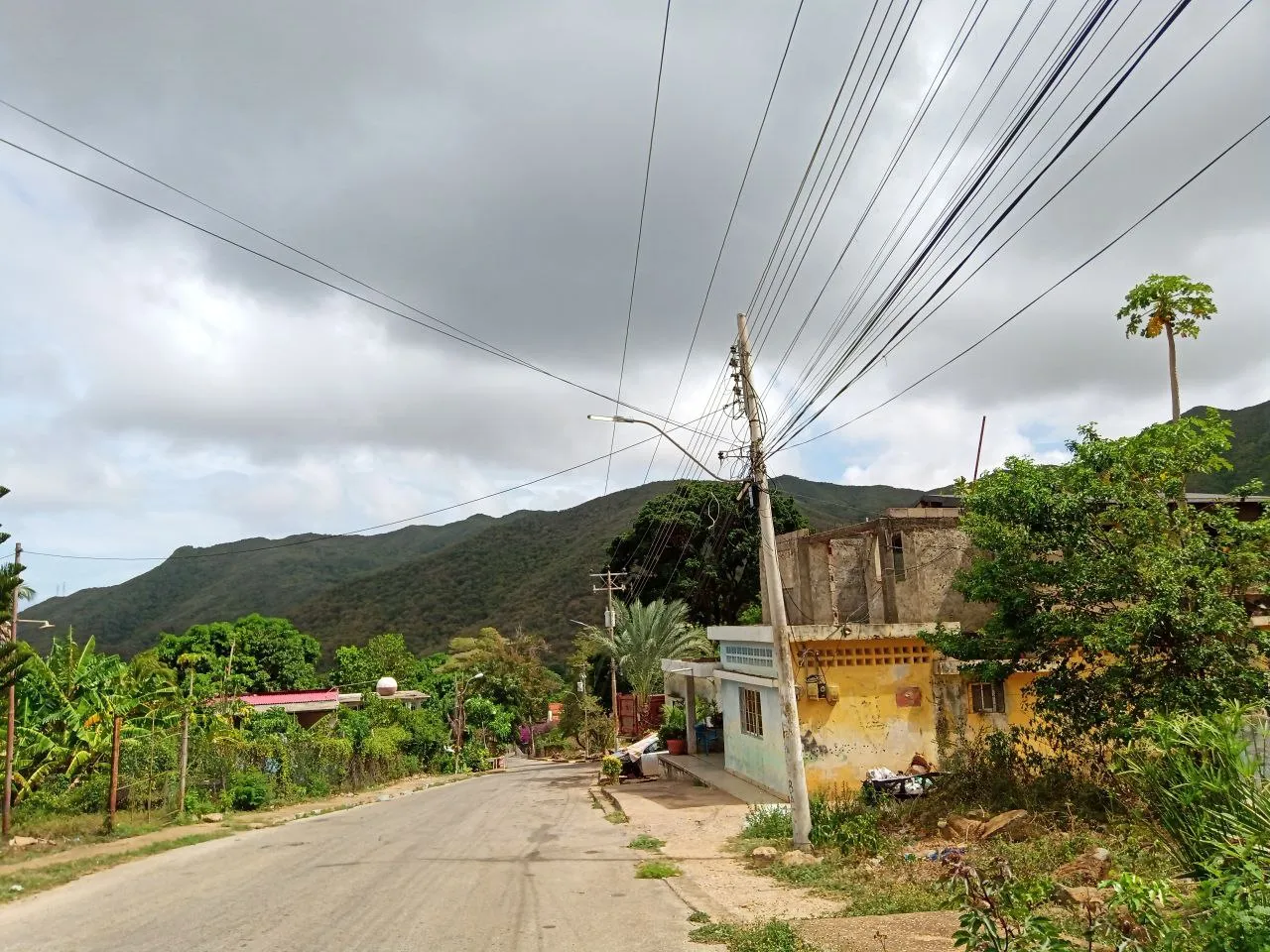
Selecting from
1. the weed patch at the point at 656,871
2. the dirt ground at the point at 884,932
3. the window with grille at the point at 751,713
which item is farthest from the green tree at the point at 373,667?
the dirt ground at the point at 884,932

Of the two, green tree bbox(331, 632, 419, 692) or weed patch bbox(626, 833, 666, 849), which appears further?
green tree bbox(331, 632, 419, 692)

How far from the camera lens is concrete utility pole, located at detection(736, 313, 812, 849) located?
13047 millimetres

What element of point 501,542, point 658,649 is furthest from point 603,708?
point 501,542

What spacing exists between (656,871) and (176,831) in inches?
478

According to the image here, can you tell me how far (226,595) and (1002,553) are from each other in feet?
440

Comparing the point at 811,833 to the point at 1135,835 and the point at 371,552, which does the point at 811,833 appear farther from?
the point at 371,552

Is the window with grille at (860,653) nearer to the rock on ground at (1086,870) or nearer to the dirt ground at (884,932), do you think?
the rock on ground at (1086,870)

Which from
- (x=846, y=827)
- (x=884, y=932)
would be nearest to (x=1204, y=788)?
(x=884, y=932)

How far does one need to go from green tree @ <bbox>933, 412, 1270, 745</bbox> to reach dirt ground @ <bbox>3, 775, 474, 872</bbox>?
1607 cm

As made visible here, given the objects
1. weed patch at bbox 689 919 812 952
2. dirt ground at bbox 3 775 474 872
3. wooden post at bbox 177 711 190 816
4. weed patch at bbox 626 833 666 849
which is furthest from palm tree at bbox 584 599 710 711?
weed patch at bbox 689 919 812 952

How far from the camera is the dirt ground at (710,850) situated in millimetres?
9664

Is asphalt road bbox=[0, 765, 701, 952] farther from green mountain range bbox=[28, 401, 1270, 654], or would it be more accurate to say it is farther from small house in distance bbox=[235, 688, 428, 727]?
green mountain range bbox=[28, 401, 1270, 654]

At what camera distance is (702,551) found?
154 ft

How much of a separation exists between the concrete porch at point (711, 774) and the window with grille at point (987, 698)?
4734mm
